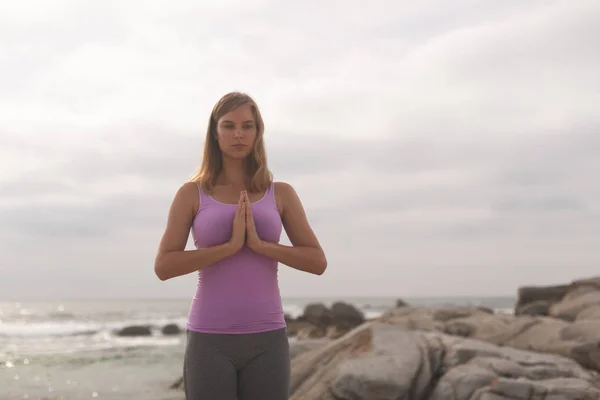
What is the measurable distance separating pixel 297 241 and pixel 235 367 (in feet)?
2.49

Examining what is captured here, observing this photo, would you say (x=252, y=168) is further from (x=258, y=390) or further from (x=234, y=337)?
(x=258, y=390)

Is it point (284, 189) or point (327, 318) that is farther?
point (327, 318)

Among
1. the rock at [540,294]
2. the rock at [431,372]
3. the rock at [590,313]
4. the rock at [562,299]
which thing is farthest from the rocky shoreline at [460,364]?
the rock at [540,294]

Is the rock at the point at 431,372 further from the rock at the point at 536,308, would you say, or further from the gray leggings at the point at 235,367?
the rock at the point at 536,308

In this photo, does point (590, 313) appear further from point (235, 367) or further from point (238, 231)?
point (238, 231)

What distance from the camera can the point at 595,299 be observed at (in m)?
13.8

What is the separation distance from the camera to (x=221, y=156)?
12.6ft

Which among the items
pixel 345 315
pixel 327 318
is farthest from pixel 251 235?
pixel 327 318

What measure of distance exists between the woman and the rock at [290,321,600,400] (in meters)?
4.52

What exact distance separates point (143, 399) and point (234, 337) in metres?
7.94

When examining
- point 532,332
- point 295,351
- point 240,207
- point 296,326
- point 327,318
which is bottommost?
point 296,326

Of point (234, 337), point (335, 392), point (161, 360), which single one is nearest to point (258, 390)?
point (234, 337)

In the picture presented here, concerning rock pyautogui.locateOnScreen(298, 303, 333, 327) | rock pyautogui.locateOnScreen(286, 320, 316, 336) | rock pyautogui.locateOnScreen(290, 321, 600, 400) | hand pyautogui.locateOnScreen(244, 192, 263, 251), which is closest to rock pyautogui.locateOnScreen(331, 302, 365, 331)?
rock pyautogui.locateOnScreen(298, 303, 333, 327)

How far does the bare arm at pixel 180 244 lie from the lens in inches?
136
